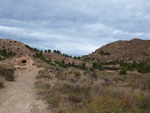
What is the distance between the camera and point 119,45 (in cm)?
9162

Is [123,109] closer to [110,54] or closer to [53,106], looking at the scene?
[53,106]

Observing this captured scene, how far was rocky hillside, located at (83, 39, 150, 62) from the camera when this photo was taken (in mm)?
71125

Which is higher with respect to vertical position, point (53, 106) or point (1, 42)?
point (1, 42)

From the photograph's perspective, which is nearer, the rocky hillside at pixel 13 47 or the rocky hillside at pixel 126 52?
the rocky hillside at pixel 13 47

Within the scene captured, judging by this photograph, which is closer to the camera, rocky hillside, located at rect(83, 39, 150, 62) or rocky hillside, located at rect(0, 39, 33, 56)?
rocky hillside, located at rect(0, 39, 33, 56)

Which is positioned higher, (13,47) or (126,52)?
(126,52)

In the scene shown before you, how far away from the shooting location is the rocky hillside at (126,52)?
7112 cm

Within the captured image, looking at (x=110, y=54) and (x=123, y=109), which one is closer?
(x=123, y=109)

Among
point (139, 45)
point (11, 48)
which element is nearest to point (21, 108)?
point (11, 48)

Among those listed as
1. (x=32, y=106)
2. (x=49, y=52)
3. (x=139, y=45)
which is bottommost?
(x=32, y=106)

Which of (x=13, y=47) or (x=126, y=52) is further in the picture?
(x=126, y=52)

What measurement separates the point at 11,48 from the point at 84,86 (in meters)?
54.4

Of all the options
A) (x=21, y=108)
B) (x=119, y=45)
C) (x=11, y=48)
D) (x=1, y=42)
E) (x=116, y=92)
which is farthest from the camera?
(x=119, y=45)

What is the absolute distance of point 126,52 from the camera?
3123 inches
